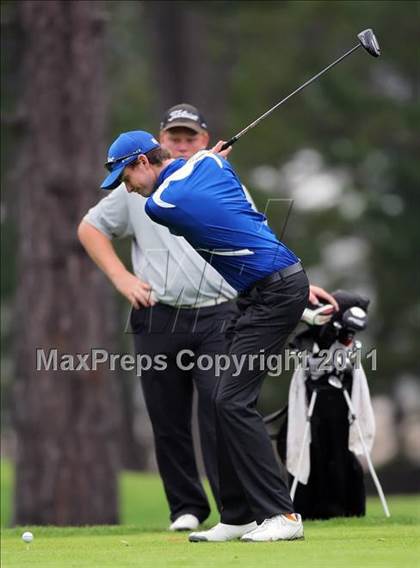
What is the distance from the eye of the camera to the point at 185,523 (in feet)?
26.4

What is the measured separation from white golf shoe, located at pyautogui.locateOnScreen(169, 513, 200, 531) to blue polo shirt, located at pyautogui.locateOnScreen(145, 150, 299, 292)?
1860 millimetres

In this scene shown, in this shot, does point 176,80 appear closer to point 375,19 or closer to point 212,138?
point 212,138

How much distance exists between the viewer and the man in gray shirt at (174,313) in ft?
26.3

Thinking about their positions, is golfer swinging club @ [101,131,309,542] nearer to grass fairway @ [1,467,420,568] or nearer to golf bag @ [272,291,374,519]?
grass fairway @ [1,467,420,568]

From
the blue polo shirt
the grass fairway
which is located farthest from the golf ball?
the blue polo shirt

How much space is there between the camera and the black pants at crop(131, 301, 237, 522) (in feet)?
26.2

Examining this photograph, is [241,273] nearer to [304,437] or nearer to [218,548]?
[218,548]

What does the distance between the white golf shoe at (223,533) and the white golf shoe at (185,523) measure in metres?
1.04

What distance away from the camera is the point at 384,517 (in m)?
8.42

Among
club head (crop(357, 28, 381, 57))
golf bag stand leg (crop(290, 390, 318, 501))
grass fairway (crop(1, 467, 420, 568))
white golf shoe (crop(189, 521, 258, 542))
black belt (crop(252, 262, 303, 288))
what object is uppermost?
club head (crop(357, 28, 381, 57))

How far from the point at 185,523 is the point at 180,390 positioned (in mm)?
755

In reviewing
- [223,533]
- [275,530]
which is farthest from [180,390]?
[275,530]

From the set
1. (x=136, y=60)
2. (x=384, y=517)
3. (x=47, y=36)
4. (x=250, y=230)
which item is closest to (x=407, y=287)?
(x=136, y=60)

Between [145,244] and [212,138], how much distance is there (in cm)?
1566
